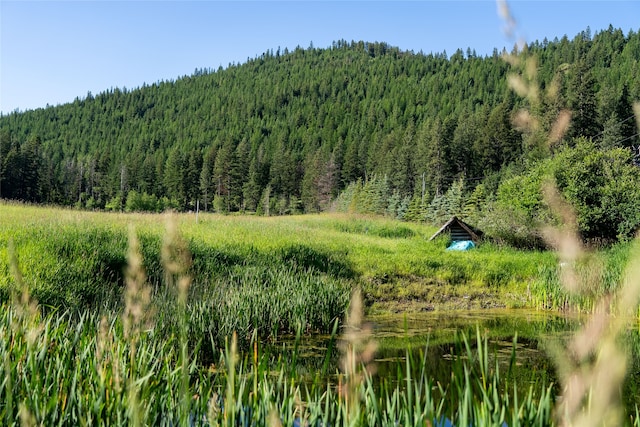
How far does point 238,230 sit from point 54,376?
1873 cm

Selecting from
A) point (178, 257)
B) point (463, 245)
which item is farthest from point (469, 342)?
point (463, 245)

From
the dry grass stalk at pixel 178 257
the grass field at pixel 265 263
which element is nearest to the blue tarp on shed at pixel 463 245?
the grass field at pixel 265 263

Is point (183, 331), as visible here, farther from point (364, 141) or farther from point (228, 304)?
point (364, 141)

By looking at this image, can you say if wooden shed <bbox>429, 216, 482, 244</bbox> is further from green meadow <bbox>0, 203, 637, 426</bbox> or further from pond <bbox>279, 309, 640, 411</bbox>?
pond <bbox>279, 309, 640, 411</bbox>

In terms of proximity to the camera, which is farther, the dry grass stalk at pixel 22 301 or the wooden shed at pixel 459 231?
the wooden shed at pixel 459 231

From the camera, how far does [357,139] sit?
100812 mm

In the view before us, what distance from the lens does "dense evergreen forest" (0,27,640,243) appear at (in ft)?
79.2

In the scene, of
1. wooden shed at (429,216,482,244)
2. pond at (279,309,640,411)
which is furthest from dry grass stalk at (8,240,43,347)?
wooden shed at (429,216,482,244)

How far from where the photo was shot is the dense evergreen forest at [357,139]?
24.1 meters


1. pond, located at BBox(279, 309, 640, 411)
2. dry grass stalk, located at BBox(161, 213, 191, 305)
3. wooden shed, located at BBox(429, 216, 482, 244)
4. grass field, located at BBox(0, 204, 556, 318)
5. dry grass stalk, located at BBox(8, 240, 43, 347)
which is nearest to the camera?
dry grass stalk, located at BBox(161, 213, 191, 305)

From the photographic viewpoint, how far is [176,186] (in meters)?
94.5

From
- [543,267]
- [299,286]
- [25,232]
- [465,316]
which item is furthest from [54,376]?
[543,267]

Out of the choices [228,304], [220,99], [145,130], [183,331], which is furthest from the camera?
[220,99]

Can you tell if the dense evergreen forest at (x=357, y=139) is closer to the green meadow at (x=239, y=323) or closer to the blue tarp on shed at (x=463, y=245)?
the green meadow at (x=239, y=323)
